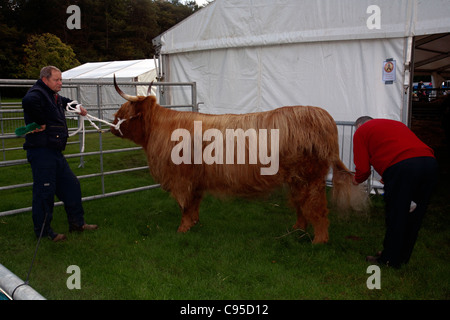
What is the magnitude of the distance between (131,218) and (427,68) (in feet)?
41.5

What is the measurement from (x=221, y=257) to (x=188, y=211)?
0.98 metres

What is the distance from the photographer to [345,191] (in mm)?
4164

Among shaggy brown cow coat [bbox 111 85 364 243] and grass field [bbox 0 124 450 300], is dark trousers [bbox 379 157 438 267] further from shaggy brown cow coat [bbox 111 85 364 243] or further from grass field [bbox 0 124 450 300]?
shaggy brown cow coat [bbox 111 85 364 243]

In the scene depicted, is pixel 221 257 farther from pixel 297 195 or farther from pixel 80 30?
pixel 80 30

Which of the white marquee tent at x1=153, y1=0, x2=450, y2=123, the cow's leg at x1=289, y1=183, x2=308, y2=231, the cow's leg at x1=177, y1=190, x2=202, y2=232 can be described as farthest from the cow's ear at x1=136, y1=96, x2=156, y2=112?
the white marquee tent at x1=153, y1=0, x2=450, y2=123

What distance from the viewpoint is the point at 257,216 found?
207 inches

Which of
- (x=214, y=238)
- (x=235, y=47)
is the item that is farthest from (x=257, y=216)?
(x=235, y=47)

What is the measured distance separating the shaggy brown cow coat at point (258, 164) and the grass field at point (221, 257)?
0.40 metres

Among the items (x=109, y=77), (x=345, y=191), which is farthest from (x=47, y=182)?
(x=109, y=77)

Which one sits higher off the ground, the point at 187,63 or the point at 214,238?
the point at 187,63

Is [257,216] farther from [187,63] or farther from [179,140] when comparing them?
[187,63]

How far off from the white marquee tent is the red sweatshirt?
270 cm

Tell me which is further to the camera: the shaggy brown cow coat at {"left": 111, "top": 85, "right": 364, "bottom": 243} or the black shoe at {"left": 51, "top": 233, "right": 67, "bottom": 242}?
the black shoe at {"left": 51, "top": 233, "right": 67, "bottom": 242}

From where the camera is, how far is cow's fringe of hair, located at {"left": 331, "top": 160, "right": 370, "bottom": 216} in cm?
413
